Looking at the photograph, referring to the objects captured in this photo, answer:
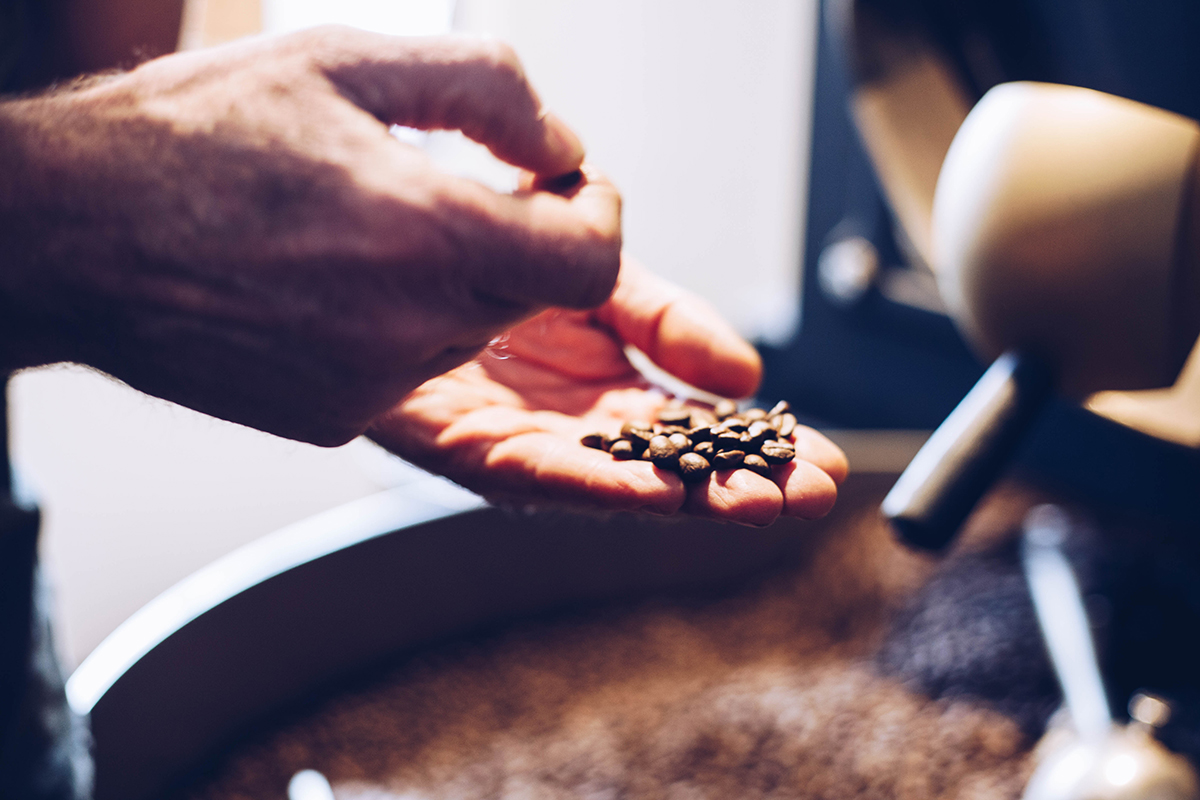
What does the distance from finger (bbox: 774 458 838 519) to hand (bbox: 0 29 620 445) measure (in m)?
0.12

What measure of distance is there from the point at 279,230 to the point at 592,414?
0.80ft

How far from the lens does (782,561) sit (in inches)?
36.5

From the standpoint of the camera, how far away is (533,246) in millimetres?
273

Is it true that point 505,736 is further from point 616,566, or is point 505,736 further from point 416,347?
point 416,347

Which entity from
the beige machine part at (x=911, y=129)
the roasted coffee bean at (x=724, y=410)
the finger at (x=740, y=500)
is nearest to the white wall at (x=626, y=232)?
the beige machine part at (x=911, y=129)

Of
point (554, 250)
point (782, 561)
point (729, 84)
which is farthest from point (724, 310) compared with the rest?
point (554, 250)

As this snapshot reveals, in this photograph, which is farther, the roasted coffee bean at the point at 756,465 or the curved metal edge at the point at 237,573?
the curved metal edge at the point at 237,573

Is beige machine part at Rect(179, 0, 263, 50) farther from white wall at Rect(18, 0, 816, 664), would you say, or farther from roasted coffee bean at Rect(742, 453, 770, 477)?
roasted coffee bean at Rect(742, 453, 770, 477)

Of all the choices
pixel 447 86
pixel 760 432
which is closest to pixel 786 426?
pixel 760 432

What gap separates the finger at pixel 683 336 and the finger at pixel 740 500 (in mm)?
120

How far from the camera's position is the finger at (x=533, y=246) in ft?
0.87

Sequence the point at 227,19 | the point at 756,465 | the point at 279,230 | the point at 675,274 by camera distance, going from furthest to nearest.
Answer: the point at 675,274 < the point at 227,19 < the point at 756,465 < the point at 279,230

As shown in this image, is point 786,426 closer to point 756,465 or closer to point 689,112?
point 756,465

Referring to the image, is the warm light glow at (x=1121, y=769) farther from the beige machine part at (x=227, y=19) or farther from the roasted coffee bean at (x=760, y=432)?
the beige machine part at (x=227, y=19)
